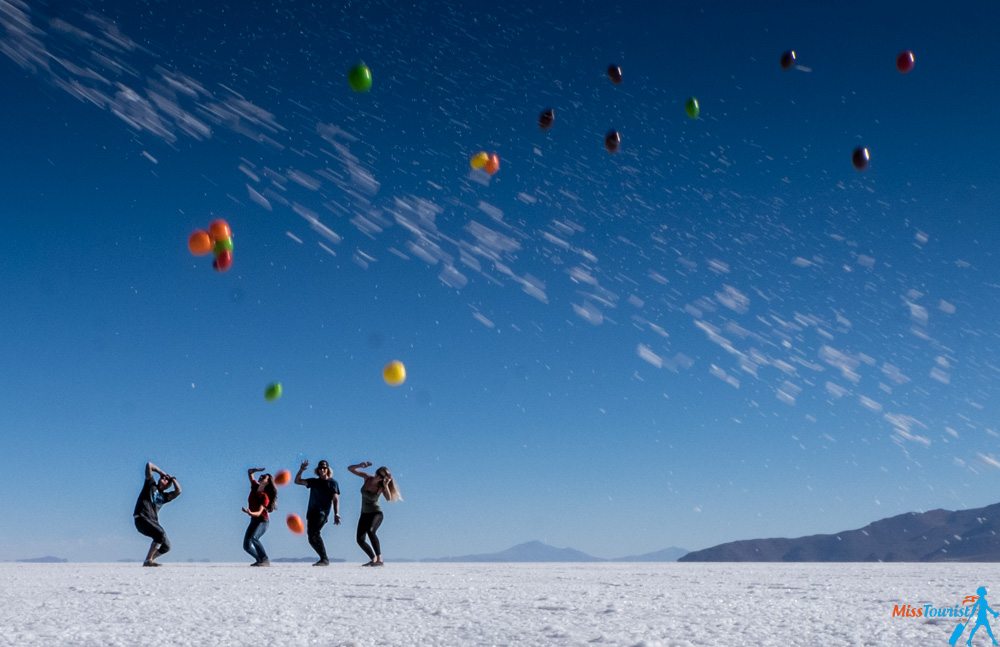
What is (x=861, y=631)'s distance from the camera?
15.4 feet

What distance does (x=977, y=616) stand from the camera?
5.34 metres

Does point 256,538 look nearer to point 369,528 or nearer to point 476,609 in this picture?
point 369,528

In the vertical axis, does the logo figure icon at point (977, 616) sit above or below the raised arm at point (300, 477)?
below

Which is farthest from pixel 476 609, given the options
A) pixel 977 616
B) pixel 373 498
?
pixel 373 498

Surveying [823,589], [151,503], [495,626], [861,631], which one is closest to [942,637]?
[861,631]

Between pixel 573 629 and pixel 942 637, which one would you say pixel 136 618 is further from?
pixel 942 637

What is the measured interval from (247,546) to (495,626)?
768 centimetres

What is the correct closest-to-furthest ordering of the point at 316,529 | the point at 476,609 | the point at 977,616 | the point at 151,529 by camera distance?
the point at 977,616
the point at 476,609
the point at 151,529
the point at 316,529

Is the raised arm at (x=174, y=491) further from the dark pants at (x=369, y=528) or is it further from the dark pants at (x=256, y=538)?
the dark pants at (x=369, y=528)

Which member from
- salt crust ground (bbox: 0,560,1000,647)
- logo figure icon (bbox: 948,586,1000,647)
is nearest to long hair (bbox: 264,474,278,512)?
salt crust ground (bbox: 0,560,1000,647)

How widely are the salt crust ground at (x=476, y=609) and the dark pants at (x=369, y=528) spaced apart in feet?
7.76

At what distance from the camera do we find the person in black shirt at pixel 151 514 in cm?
1152

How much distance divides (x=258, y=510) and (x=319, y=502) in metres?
0.84

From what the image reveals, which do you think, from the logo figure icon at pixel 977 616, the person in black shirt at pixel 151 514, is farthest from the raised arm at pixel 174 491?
the logo figure icon at pixel 977 616
